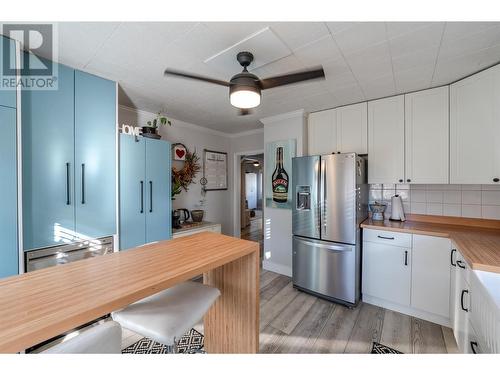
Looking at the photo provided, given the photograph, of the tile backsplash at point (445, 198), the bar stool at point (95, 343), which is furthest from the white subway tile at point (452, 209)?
the bar stool at point (95, 343)

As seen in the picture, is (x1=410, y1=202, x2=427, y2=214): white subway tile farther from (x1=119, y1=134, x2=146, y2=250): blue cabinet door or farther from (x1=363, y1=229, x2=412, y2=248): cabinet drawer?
(x1=119, y1=134, x2=146, y2=250): blue cabinet door

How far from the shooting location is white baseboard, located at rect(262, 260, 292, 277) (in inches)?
121

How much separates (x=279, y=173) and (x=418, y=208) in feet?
5.70

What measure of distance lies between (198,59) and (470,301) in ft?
8.62

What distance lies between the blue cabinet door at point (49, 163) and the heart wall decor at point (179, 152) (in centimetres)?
154

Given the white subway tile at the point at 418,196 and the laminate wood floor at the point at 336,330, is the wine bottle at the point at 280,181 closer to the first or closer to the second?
the laminate wood floor at the point at 336,330

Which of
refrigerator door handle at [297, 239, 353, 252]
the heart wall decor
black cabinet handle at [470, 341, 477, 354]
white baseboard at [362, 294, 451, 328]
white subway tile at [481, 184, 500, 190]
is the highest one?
the heart wall decor

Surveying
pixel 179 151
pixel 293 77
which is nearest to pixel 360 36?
pixel 293 77

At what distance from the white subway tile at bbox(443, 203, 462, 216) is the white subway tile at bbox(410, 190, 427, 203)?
20 cm

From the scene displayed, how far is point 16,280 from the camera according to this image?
0.79 meters

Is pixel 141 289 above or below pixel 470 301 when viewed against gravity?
above

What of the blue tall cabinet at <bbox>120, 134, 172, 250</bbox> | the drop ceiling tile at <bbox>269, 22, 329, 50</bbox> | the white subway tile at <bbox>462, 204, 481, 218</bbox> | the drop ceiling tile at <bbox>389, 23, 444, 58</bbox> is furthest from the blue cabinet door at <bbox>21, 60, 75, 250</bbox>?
the white subway tile at <bbox>462, 204, 481, 218</bbox>
